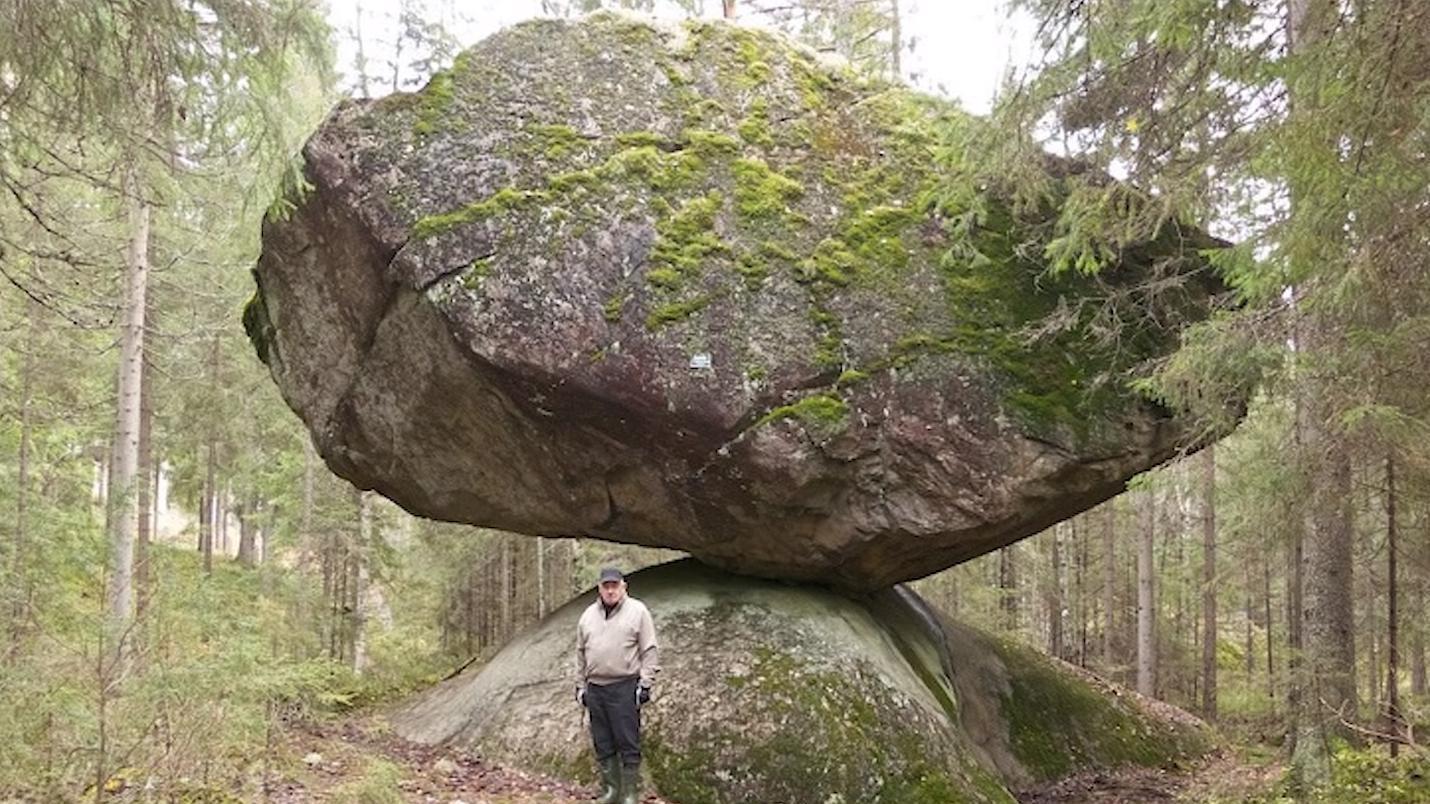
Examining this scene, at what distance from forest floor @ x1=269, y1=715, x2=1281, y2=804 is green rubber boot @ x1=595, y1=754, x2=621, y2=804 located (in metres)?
0.55

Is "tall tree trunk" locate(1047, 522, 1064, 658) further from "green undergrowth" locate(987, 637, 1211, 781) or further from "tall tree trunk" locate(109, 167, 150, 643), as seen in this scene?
"tall tree trunk" locate(109, 167, 150, 643)

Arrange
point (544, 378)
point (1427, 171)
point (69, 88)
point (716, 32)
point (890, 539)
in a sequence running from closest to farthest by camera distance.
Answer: point (1427, 171), point (69, 88), point (544, 378), point (890, 539), point (716, 32)

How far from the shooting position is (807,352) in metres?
8.48

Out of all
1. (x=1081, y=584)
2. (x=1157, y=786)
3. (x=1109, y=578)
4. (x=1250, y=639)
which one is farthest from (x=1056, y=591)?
(x=1157, y=786)

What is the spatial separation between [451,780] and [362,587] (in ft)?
24.4

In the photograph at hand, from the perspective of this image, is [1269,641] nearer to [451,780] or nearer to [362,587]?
[362,587]

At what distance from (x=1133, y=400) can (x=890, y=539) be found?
2.41 metres

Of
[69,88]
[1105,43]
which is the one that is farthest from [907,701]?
[69,88]

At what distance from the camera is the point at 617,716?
22.0ft

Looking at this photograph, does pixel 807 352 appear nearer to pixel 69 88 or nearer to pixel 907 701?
pixel 907 701

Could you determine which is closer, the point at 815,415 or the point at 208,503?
the point at 815,415

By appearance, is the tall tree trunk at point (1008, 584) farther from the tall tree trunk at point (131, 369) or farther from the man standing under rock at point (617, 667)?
the tall tree trunk at point (131, 369)

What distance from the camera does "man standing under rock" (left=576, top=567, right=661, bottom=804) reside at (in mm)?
6656

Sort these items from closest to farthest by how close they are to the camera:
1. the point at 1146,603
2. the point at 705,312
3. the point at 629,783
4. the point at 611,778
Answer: the point at 629,783 < the point at 611,778 < the point at 705,312 < the point at 1146,603
